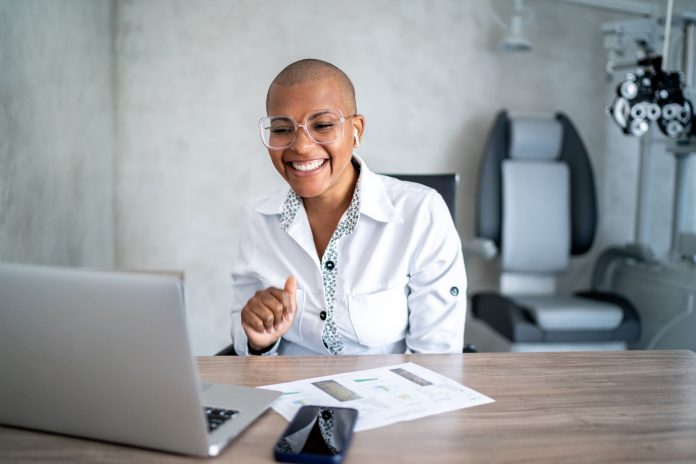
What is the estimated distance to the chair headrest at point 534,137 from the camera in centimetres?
276

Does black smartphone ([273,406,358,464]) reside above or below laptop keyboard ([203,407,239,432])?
above

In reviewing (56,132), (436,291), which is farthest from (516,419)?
(56,132)

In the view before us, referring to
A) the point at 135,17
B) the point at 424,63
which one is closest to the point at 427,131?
the point at 424,63

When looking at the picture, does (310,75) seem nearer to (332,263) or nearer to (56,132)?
(332,263)

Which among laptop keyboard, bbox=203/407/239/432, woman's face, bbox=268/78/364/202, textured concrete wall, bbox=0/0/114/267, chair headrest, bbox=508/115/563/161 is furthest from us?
chair headrest, bbox=508/115/563/161

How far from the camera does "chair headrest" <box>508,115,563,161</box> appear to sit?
2.76m

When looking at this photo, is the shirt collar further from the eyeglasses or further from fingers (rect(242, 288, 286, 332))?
fingers (rect(242, 288, 286, 332))

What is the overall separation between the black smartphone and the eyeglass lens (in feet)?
2.26

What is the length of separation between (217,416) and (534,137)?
2365mm

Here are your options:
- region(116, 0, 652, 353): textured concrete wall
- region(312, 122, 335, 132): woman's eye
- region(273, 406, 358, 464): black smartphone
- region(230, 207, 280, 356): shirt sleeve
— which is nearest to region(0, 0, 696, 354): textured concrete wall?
region(116, 0, 652, 353): textured concrete wall

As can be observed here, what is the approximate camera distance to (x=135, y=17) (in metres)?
2.59

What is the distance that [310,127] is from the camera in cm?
→ 131

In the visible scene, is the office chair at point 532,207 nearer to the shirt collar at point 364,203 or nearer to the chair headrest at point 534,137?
the chair headrest at point 534,137

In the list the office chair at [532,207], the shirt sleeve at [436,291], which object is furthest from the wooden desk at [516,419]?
the office chair at [532,207]
